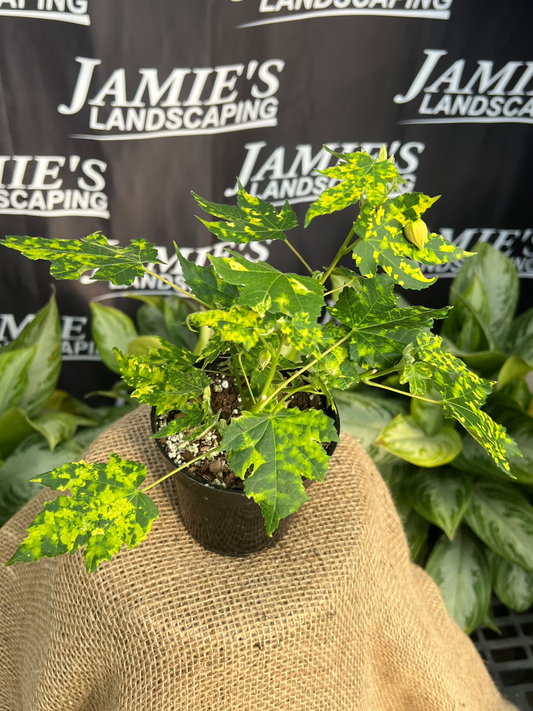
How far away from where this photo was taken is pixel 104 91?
3.48 ft

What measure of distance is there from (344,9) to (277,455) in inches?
39.2

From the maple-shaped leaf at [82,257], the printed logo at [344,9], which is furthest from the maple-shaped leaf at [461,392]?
the printed logo at [344,9]

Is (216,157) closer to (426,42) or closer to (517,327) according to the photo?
(426,42)

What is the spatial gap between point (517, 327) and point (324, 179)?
1.78 ft

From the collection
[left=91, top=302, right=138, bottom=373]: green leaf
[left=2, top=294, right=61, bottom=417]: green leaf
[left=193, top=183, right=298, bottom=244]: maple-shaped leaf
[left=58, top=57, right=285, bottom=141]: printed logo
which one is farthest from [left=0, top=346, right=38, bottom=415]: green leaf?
[left=193, top=183, right=298, bottom=244]: maple-shaped leaf

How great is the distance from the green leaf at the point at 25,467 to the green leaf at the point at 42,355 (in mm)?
77

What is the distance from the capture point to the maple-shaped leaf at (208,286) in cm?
46

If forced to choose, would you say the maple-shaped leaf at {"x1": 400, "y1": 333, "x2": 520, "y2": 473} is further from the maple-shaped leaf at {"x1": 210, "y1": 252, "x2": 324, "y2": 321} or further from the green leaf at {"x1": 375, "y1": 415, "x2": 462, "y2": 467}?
the green leaf at {"x1": 375, "y1": 415, "x2": 462, "y2": 467}

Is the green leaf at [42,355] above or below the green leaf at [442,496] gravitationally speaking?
above

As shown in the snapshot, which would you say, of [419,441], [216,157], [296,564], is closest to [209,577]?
[296,564]

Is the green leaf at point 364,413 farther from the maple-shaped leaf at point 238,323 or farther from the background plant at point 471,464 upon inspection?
the maple-shaped leaf at point 238,323

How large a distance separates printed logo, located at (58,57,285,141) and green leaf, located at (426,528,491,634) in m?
0.97

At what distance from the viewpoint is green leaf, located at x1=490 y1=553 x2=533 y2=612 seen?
1.07 metres

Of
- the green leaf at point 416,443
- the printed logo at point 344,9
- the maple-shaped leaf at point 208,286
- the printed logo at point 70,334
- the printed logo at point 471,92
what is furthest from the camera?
the printed logo at point 70,334
